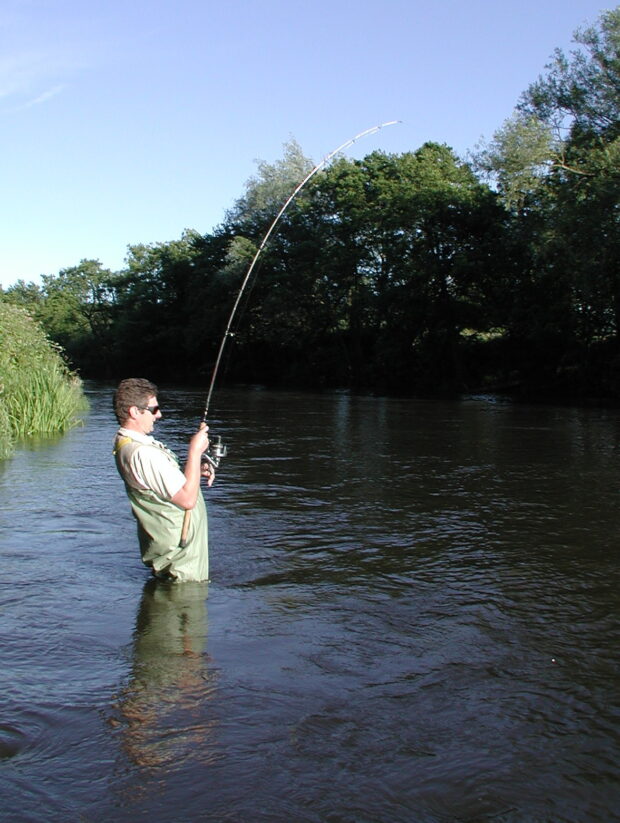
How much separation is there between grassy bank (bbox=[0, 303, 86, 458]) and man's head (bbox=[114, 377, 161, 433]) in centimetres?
1082

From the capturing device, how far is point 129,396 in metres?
5.90

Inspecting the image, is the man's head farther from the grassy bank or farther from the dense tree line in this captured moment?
the dense tree line

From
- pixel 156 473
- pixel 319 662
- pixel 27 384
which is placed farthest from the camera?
pixel 27 384

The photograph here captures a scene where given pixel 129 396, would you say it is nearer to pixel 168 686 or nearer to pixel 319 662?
pixel 168 686

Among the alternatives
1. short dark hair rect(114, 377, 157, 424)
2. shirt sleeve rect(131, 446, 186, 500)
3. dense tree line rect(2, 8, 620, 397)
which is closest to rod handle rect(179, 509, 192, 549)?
shirt sleeve rect(131, 446, 186, 500)

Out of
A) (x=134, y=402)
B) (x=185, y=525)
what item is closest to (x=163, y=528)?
(x=185, y=525)

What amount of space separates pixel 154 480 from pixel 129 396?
0.62m

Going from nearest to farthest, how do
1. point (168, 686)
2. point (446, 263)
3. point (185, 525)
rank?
point (168, 686), point (185, 525), point (446, 263)

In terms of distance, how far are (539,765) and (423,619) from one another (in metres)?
2.08

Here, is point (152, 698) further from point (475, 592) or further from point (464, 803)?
point (475, 592)

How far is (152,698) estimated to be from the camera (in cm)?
452

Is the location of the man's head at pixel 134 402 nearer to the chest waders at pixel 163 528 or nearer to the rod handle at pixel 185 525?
the chest waders at pixel 163 528

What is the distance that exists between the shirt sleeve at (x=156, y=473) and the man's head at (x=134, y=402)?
0.67 feet

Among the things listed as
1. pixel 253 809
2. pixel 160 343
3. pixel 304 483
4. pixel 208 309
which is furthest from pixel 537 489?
pixel 160 343
